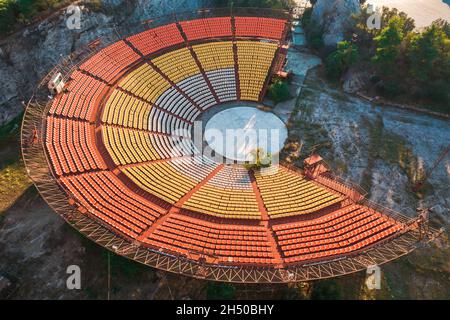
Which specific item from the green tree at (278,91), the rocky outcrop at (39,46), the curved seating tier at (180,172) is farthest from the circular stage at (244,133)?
the rocky outcrop at (39,46)

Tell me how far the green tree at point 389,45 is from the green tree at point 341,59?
9.79ft

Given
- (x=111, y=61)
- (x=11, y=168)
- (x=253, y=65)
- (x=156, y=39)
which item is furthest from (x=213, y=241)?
(x=156, y=39)

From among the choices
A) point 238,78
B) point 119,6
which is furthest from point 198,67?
point 119,6

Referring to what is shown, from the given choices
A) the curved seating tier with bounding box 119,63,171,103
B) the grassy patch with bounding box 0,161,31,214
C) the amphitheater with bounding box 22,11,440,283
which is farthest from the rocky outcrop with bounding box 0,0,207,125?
the curved seating tier with bounding box 119,63,171,103

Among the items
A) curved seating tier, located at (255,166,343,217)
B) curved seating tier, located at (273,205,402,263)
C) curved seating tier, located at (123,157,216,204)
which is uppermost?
curved seating tier, located at (123,157,216,204)

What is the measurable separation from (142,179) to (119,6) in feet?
105

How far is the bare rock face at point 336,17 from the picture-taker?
52438 millimetres

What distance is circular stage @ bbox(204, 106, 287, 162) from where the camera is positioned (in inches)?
1599

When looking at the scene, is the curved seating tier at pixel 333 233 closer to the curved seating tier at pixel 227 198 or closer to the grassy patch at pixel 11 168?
the curved seating tier at pixel 227 198

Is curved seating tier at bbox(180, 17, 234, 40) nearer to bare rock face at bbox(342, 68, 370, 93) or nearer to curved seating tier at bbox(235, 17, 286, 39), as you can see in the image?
curved seating tier at bbox(235, 17, 286, 39)

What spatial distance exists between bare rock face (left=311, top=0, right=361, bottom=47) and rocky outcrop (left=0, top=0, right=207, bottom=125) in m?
32.2

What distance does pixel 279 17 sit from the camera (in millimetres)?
57250

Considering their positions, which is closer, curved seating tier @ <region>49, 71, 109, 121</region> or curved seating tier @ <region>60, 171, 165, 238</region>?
curved seating tier @ <region>60, 171, 165, 238</region>
